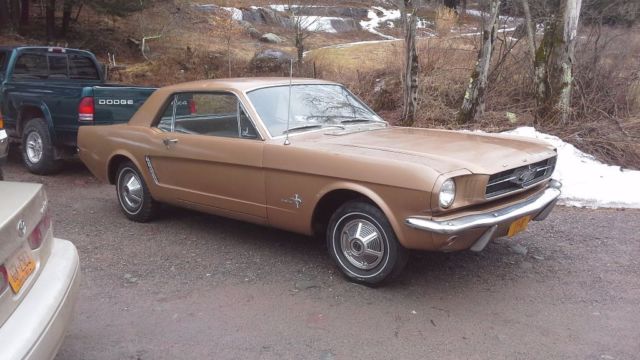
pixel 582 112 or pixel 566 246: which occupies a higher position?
pixel 582 112

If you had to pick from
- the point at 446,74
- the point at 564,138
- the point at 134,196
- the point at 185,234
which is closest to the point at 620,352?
the point at 185,234

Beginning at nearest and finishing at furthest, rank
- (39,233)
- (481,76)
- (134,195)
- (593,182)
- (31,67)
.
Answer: (39,233), (134,195), (593,182), (31,67), (481,76)

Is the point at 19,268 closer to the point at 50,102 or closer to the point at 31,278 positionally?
the point at 31,278

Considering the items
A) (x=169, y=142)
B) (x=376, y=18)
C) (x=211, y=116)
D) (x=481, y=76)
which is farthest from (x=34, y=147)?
(x=376, y=18)

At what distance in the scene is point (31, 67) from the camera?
8.68 meters

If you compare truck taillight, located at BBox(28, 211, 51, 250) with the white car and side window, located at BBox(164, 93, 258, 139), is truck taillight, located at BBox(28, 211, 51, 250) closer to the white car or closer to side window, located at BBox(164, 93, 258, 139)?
the white car

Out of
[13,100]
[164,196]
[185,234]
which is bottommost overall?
[185,234]

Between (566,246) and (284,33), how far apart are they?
24601mm

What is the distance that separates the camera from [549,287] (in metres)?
4.26

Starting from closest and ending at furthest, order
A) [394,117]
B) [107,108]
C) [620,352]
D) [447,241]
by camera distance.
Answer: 1. [620,352]
2. [447,241]
3. [107,108]
4. [394,117]

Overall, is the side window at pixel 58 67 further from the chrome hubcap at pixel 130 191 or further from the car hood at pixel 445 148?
the car hood at pixel 445 148

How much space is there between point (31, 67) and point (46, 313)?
284 inches

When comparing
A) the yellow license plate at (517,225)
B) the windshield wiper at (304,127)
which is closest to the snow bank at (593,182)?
the yellow license plate at (517,225)

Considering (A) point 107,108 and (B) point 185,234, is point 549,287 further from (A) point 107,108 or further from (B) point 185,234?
(A) point 107,108
